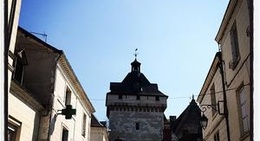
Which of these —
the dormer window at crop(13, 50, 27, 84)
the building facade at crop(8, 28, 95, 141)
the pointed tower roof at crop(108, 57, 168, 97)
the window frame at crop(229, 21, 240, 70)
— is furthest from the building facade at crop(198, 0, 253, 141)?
the pointed tower roof at crop(108, 57, 168, 97)

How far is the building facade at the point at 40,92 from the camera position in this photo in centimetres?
1047

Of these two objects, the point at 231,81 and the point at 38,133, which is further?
the point at 38,133

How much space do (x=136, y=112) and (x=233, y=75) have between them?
33.6m

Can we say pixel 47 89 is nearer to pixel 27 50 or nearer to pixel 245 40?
pixel 27 50

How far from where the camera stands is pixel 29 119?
1130 cm

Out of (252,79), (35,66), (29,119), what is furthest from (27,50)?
(252,79)

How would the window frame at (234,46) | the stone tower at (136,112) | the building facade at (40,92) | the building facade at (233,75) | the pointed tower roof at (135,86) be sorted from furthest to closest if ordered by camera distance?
the pointed tower roof at (135,86) < the stone tower at (136,112) < the window frame at (234,46) < the building facade at (40,92) < the building facade at (233,75)

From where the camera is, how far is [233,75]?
11180mm

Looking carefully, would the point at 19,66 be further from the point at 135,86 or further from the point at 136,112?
the point at 135,86

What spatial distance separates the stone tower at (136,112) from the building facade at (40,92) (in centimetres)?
2756

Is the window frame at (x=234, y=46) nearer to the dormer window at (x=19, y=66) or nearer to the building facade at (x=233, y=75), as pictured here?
the building facade at (x=233, y=75)

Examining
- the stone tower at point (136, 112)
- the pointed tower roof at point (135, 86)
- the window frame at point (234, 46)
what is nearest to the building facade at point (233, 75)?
the window frame at point (234, 46)

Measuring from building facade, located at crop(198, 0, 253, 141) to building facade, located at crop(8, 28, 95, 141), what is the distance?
6.51 meters
